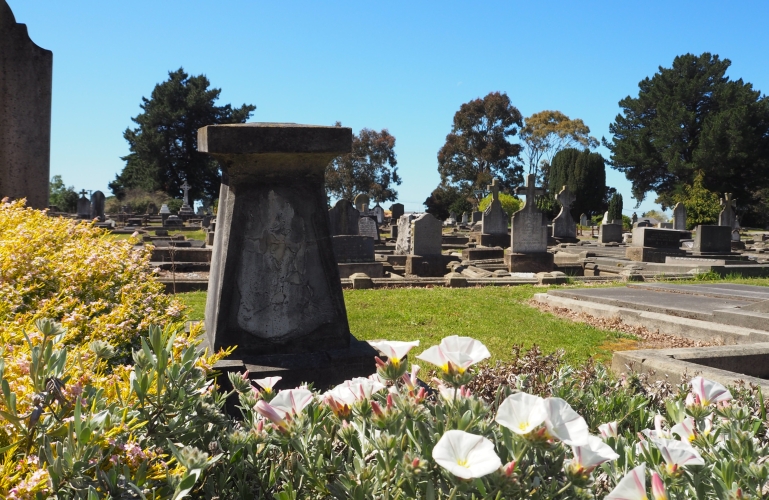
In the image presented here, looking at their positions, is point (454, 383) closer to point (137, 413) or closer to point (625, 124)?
point (137, 413)

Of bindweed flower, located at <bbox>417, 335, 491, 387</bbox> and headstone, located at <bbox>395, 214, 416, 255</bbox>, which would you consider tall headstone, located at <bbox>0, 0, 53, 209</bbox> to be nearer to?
bindweed flower, located at <bbox>417, 335, 491, 387</bbox>

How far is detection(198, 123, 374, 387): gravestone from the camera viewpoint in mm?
3869

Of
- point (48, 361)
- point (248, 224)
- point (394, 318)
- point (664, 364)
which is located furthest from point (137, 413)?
point (394, 318)

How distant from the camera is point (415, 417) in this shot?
1459mm

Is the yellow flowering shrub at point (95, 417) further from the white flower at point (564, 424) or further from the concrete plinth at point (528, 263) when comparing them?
the concrete plinth at point (528, 263)

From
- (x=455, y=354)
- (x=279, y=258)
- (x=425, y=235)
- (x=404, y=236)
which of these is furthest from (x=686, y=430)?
(x=404, y=236)

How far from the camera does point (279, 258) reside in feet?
13.1

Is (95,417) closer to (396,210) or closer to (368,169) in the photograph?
(396,210)

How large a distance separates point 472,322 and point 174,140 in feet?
186

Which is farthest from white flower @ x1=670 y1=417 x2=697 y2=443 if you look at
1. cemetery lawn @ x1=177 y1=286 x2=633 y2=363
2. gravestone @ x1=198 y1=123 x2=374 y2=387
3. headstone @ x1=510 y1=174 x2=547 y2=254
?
headstone @ x1=510 y1=174 x2=547 y2=254

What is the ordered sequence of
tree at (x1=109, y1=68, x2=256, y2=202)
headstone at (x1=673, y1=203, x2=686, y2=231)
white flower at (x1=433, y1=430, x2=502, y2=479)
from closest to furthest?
white flower at (x1=433, y1=430, x2=502, y2=479) → headstone at (x1=673, y1=203, x2=686, y2=231) → tree at (x1=109, y1=68, x2=256, y2=202)

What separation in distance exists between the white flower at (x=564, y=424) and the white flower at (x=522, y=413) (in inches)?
0.7

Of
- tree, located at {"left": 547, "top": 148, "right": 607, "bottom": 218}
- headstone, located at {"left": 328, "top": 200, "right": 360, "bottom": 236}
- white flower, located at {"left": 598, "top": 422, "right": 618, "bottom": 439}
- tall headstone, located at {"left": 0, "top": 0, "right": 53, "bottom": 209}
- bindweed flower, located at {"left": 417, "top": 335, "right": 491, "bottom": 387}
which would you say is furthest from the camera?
tree, located at {"left": 547, "top": 148, "right": 607, "bottom": 218}

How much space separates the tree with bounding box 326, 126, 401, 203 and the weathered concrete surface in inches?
2119
